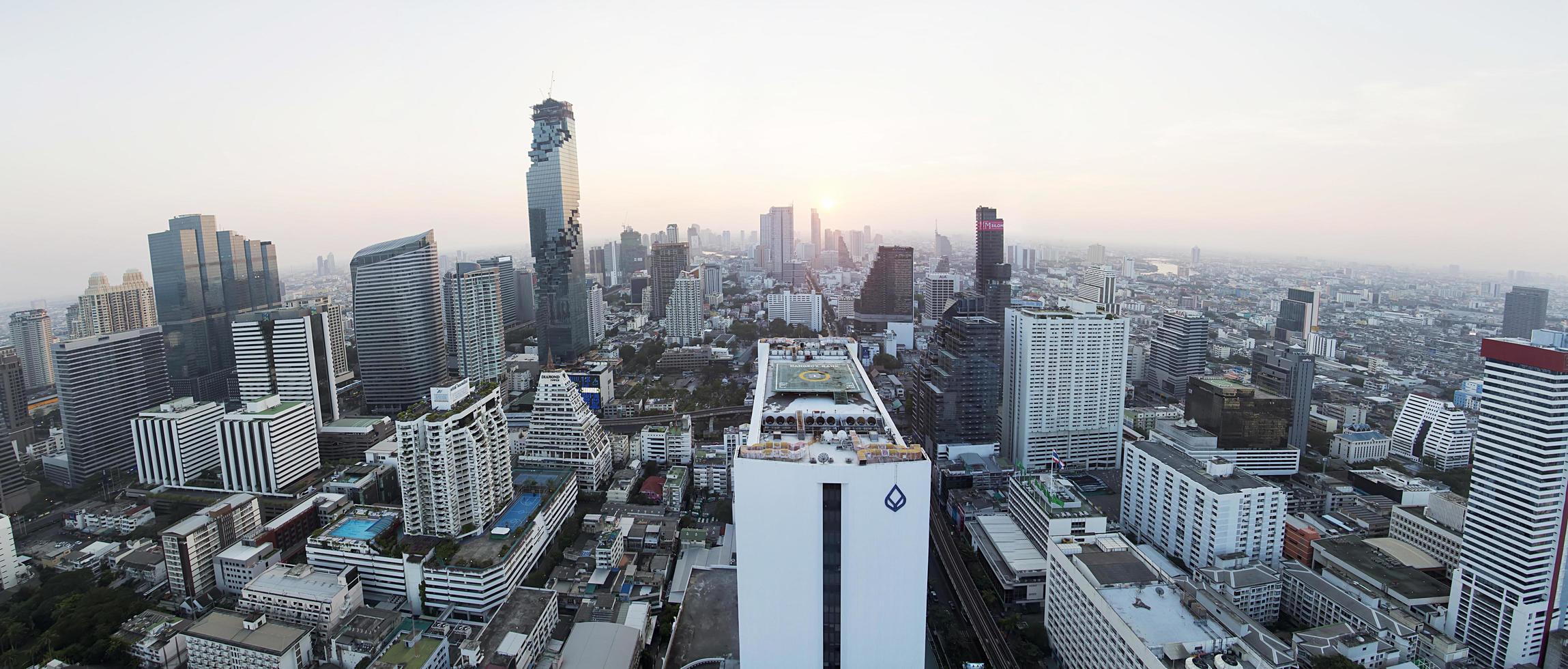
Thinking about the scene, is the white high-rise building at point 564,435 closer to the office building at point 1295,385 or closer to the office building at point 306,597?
the office building at point 306,597

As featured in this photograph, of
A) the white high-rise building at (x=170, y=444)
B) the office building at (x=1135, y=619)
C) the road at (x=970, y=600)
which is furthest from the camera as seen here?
the white high-rise building at (x=170, y=444)

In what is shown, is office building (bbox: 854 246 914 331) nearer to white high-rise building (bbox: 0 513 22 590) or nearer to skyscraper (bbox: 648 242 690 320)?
skyscraper (bbox: 648 242 690 320)

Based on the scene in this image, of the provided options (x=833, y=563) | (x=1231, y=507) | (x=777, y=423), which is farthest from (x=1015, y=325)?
(x=833, y=563)

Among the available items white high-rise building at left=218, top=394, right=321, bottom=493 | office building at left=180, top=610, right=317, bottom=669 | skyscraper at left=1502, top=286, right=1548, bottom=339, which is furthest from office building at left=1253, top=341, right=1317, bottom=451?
white high-rise building at left=218, top=394, right=321, bottom=493

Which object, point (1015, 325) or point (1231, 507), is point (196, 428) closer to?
point (1015, 325)

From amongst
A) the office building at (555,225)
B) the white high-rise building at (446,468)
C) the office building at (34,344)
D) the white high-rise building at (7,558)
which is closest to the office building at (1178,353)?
the white high-rise building at (446,468)

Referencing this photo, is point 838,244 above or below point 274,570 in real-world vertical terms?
above

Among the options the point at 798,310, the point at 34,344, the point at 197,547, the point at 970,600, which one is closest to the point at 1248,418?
the point at 970,600
